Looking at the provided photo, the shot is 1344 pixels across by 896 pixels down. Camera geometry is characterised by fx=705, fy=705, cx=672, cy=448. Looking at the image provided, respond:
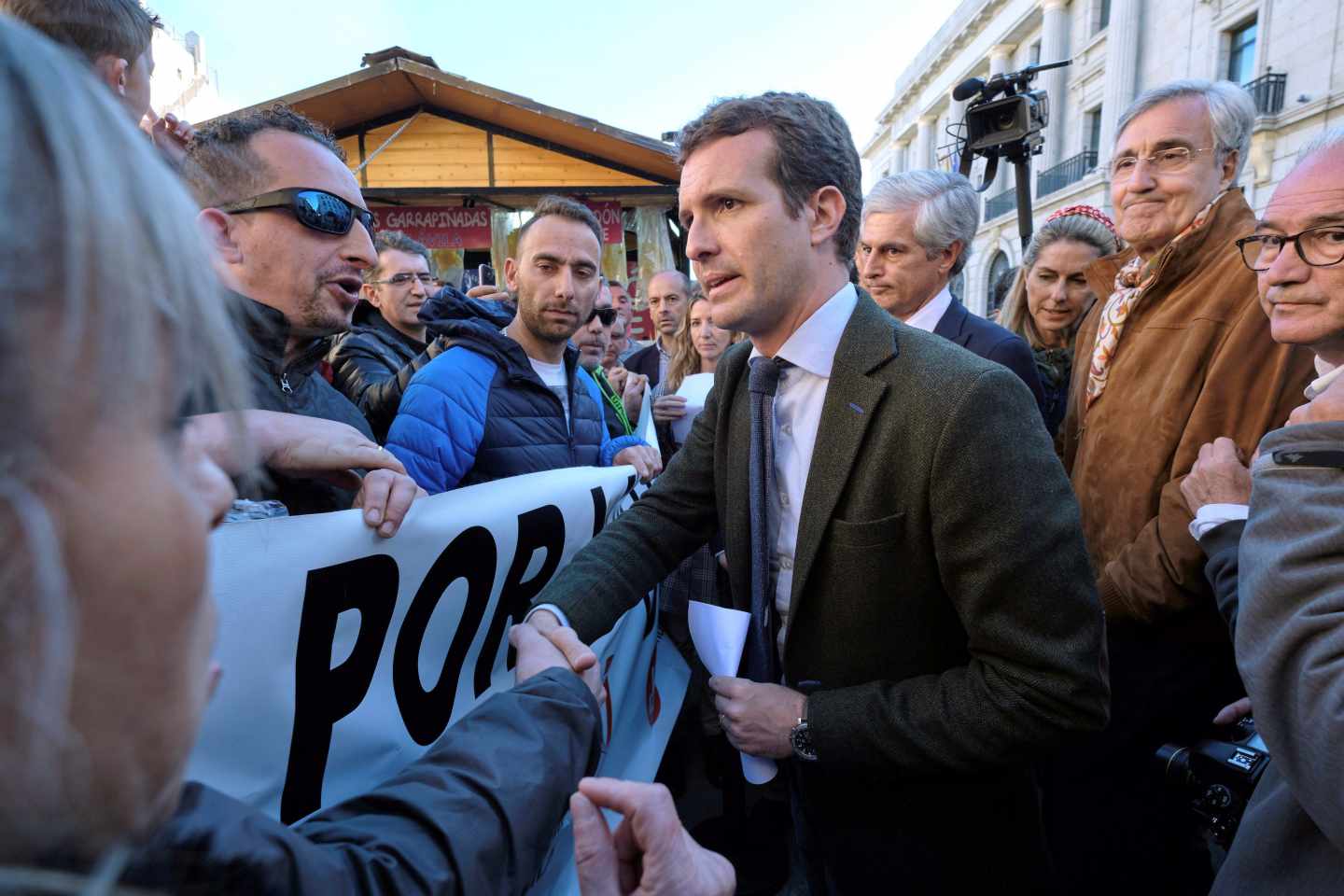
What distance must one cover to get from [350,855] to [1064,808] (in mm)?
2540

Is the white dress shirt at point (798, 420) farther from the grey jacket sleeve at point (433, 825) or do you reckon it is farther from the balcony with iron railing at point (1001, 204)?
the balcony with iron railing at point (1001, 204)

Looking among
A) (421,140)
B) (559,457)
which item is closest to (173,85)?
(421,140)

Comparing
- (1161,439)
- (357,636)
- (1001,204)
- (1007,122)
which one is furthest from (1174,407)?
(1001,204)

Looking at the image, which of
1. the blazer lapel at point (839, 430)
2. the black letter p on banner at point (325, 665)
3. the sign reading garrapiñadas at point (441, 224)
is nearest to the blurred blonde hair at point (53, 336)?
the black letter p on banner at point (325, 665)

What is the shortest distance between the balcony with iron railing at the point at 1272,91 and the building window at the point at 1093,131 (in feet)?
26.0

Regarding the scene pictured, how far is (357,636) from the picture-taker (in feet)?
4.85

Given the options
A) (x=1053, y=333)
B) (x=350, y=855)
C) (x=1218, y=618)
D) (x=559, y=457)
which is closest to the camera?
(x=350, y=855)

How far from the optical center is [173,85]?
38.7 meters

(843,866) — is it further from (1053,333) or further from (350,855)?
(1053,333)

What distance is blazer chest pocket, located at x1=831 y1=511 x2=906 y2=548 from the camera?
1435mm

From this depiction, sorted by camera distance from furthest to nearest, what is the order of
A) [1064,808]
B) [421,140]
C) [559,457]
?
1. [421,140]
2. [559,457]
3. [1064,808]

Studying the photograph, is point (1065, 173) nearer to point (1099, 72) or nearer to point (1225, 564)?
point (1099, 72)

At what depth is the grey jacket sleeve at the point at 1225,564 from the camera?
1.37 m

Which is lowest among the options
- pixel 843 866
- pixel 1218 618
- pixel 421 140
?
pixel 843 866
